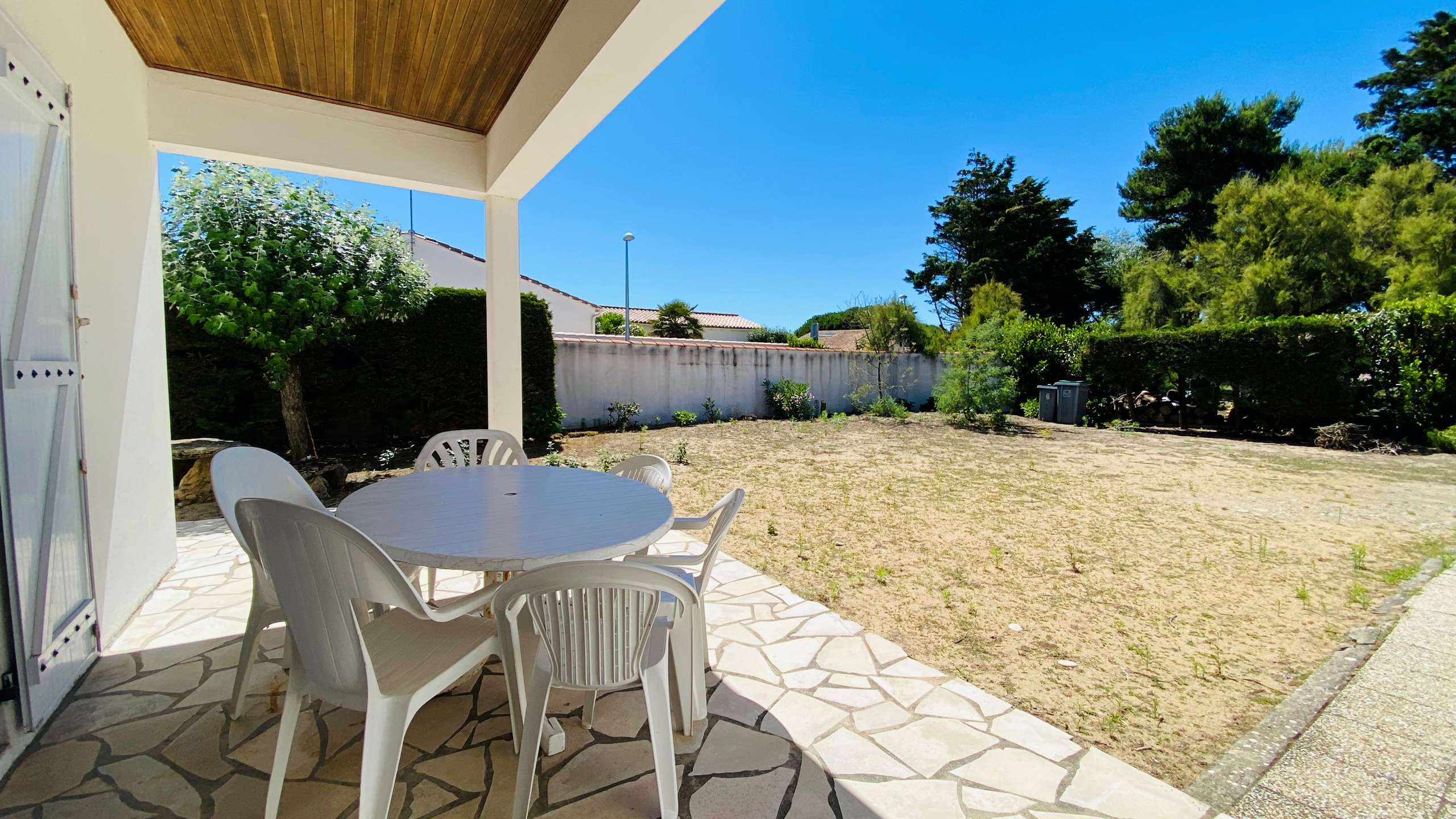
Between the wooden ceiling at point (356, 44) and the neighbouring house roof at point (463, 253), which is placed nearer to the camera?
the wooden ceiling at point (356, 44)

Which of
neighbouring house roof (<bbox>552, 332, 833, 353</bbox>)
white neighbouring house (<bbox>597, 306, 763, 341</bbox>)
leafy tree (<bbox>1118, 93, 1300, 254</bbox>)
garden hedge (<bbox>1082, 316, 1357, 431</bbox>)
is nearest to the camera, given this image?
garden hedge (<bbox>1082, 316, 1357, 431</bbox>)

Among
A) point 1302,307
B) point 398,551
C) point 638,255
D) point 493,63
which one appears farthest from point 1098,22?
point 398,551

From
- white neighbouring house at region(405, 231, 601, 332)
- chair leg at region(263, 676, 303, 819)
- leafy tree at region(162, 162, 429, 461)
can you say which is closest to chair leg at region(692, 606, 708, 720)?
chair leg at region(263, 676, 303, 819)

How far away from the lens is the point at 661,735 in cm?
139

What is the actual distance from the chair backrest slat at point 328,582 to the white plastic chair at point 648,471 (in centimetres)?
112

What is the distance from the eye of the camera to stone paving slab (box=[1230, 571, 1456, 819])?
1535mm

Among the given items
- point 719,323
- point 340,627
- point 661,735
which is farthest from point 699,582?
point 719,323

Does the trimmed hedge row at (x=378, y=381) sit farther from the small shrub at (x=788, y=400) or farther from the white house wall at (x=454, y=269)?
the white house wall at (x=454, y=269)

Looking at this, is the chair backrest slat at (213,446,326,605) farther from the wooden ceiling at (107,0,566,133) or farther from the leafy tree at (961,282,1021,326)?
the leafy tree at (961,282,1021,326)

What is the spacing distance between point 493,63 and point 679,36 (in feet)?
4.67

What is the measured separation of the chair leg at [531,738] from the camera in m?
1.31

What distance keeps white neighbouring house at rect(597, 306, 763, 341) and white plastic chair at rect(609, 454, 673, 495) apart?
23169mm

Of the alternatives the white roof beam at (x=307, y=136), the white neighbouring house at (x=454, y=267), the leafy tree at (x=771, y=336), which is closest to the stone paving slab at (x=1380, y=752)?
the white roof beam at (x=307, y=136)

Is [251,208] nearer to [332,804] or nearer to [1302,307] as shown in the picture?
[332,804]
